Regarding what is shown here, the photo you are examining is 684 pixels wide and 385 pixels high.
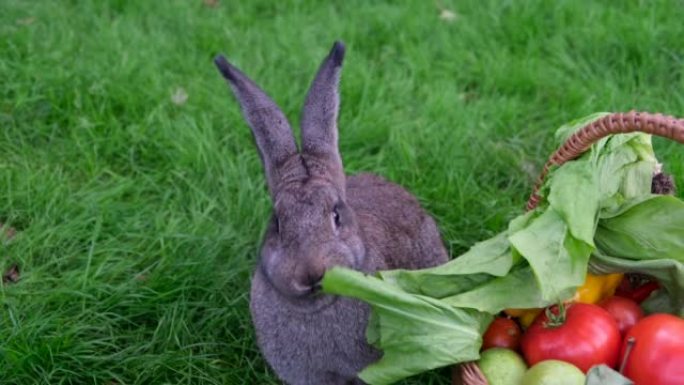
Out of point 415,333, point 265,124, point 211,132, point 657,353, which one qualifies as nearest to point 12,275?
point 211,132

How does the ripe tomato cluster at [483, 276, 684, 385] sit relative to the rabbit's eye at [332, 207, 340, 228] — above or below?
below

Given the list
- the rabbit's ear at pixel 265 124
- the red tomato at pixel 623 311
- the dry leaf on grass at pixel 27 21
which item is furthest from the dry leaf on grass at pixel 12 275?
the red tomato at pixel 623 311

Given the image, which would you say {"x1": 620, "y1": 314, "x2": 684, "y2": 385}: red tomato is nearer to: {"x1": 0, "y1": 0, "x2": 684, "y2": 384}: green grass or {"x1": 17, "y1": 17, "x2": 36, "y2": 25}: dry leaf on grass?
{"x1": 0, "y1": 0, "x2": 684, "y2": 384}: green grass

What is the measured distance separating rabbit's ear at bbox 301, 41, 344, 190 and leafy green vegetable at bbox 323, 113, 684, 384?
0.50 m

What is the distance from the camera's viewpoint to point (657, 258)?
2975 mm

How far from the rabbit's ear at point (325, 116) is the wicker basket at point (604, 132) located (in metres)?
0.76

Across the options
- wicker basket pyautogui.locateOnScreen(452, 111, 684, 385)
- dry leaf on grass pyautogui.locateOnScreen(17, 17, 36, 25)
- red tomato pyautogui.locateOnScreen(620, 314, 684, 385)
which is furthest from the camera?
dry leaf on grass pyautogui.locateOnScreen(17, 17, 36, 25)

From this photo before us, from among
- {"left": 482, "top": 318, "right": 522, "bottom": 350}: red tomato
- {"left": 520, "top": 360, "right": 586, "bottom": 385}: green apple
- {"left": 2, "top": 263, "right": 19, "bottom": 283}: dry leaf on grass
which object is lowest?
{"left": 2, "top": 263, "right": 19, "bottom": 283}: dry leaf on grass

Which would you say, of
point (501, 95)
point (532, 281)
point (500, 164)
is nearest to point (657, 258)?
point (532, 281)

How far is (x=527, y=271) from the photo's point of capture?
9.54 ft

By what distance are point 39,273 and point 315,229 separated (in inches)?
58.6

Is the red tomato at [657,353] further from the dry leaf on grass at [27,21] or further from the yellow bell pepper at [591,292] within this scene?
the dry leaf on grass at [27,21]

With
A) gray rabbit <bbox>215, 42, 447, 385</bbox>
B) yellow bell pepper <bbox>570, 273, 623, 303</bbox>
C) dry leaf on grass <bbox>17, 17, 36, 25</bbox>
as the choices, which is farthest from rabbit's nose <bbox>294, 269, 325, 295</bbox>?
dry leaf on grass <bbox>17, 17, 36, 25</bbox>

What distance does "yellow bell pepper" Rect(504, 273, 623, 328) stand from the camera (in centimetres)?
305
